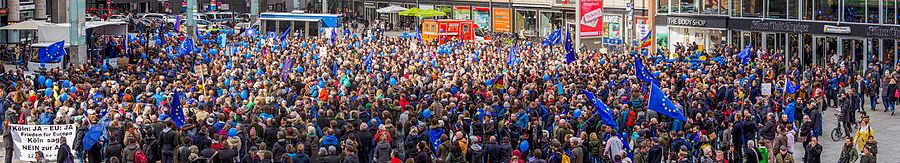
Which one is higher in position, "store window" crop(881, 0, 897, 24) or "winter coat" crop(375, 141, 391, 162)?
"store window" crop(881, 0, 897, 24)

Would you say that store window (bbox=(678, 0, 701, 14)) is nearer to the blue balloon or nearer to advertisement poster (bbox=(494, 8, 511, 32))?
advertisement poster (bbox=(494, 8, 511, 32))

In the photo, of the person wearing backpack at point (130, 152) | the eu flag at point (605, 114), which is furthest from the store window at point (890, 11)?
the person wearing backpack at point (130, 152)

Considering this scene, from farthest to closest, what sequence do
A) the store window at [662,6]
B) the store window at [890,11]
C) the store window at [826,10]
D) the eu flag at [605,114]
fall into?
the store window at [662,6], the store window at [826,10], the store window at [890,11], the eu flag at [605,114]

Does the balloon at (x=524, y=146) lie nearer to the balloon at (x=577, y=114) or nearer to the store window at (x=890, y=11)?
the balloon at (x=577, y=114)

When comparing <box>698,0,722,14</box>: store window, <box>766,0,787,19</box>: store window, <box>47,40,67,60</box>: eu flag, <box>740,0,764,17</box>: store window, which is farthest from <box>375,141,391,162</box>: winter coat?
<box>698,0,722,14</box>: store window

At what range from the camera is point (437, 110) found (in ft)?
97.7

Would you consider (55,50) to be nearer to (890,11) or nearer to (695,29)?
(695,29)

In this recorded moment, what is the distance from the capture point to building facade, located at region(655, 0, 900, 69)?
49.3 m

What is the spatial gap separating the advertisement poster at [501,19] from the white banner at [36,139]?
178 ft

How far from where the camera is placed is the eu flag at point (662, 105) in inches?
1125

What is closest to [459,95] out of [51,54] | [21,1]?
[51,54]

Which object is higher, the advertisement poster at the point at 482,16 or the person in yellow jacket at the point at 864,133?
the advertisement poster at the point at 482,16

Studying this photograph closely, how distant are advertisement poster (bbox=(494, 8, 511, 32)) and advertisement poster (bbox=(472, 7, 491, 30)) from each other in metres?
1.05

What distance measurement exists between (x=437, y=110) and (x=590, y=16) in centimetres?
2235
